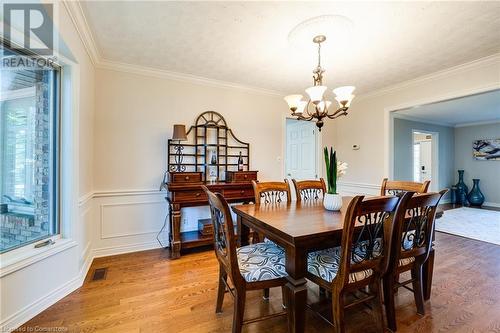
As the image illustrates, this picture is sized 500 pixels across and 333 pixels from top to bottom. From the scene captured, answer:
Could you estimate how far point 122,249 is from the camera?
295 cm

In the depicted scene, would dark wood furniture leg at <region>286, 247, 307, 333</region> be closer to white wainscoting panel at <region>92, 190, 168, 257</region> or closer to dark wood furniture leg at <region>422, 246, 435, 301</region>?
A: dark wood furniture leg at <region>422, 246, 435, 301</region>

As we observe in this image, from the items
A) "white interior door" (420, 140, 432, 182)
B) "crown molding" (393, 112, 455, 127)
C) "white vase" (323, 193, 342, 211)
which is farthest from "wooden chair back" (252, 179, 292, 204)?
"white interior door" (420, 140, 432, 182)

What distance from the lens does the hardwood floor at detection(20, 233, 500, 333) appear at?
5.38ft

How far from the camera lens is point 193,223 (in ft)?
11.0

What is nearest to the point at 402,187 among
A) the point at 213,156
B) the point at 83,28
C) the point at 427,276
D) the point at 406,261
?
the point at 427,276

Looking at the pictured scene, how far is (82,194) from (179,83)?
1850 mm

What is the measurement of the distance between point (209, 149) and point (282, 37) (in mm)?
1804

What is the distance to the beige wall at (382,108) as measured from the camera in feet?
9.12

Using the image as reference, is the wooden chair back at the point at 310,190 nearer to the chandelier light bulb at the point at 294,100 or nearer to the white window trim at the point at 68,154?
the chandelier light bulb at the point at 294,100

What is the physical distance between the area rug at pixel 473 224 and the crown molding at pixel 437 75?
2.35m

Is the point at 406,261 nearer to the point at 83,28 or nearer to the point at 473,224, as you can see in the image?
the point at 83,28

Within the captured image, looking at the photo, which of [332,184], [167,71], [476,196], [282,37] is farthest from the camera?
[476,196]

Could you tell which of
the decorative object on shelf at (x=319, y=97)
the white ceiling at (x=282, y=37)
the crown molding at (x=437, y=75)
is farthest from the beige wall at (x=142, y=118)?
the crown molding at (x=437, y=75)

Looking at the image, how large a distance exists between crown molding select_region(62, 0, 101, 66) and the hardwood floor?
2.31 meters
